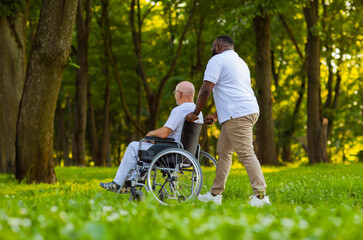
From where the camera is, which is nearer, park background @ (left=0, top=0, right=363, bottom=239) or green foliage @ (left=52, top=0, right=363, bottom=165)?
park background @ (left=0, top=0, right=363, bottom=239)

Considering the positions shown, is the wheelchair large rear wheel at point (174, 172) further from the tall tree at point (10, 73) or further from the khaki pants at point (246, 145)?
the tall tree at point (10, 73)

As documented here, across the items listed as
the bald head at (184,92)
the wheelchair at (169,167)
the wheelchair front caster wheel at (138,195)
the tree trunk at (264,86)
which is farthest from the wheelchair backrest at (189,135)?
the tree trunk at (264,86)

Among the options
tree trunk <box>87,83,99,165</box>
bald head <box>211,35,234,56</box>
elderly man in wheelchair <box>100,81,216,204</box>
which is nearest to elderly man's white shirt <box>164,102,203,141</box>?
elderly man in wheelchair <box>100,81,216,204</box>

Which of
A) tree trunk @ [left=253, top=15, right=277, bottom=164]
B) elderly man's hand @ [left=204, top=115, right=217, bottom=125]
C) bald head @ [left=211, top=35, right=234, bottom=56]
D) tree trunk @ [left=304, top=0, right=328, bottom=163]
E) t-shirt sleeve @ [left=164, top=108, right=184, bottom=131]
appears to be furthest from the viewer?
tree trunk @ [left=304, top=0, right=328, bottom=163]

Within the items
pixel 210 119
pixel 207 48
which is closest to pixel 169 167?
pixel 210 119

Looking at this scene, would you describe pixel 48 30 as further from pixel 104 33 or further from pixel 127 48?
pixel 127 48

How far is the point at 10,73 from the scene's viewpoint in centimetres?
1238

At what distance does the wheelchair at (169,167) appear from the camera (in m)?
5.56

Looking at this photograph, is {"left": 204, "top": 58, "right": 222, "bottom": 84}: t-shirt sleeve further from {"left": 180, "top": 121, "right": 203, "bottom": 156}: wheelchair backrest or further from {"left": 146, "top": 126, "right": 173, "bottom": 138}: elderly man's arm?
{"left": 146, "top": 126, "right": 173, "bottom": 138}: elderly man's arm

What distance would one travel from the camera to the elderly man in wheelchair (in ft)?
18.7

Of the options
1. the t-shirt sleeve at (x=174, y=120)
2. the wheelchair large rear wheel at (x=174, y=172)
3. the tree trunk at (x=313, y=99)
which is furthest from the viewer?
the tree trunk at (x=313, y=99)

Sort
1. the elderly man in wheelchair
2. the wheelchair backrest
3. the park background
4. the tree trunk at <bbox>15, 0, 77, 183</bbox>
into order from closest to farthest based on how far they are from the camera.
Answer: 1. the park background
2. the elderly man in wheelchair
3. the wheelchair backrest
4. the tree trunk at <bbox>15, 0, 77, 183</bbox>

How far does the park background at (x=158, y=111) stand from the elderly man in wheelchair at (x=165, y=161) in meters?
0.36

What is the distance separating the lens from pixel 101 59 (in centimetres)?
2219
